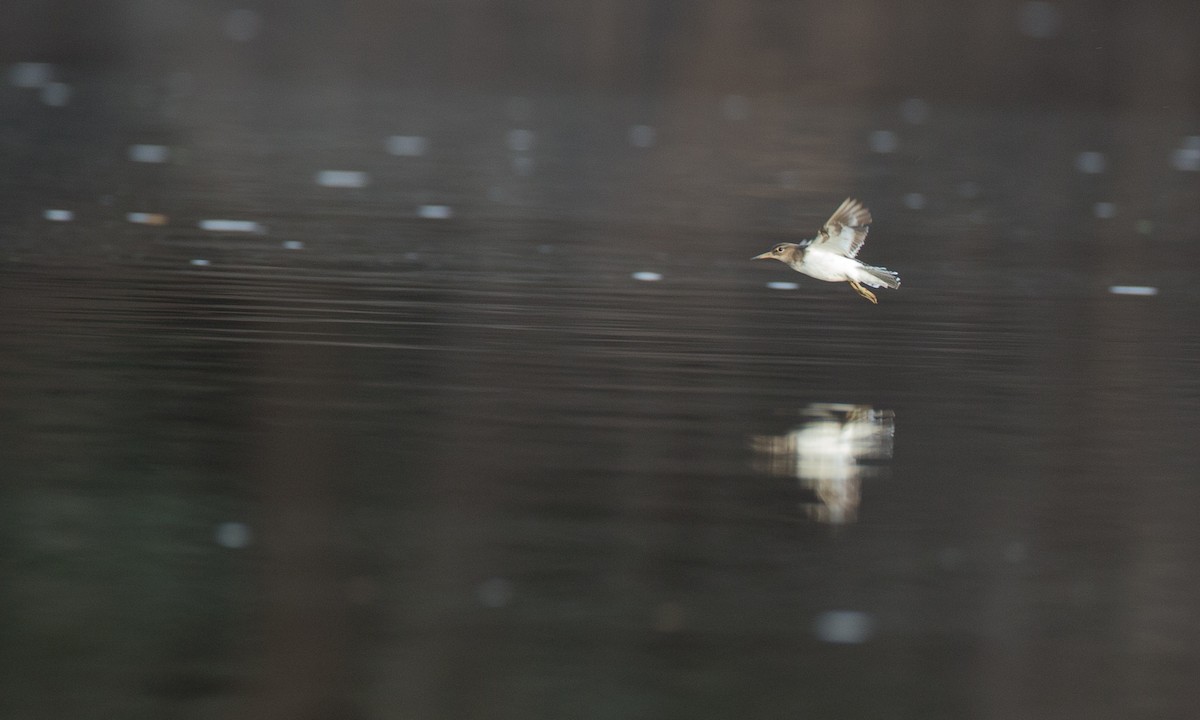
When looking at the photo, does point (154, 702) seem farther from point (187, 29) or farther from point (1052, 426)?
point (187, 29)

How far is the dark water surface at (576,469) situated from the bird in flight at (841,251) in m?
0.35

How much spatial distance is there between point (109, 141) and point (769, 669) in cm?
A: 1140

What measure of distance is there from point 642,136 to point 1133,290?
7.50 m

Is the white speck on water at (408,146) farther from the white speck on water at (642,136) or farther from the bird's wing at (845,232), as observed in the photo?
the bird's wing at (845,232)

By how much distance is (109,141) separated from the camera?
48.1 ft

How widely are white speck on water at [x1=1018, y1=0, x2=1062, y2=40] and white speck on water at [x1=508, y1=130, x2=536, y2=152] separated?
476 inches

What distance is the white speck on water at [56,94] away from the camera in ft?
56.4

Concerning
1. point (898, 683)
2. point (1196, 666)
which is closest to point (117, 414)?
point (898, 683)

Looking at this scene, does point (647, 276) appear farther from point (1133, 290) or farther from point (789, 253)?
point (1133, 290)

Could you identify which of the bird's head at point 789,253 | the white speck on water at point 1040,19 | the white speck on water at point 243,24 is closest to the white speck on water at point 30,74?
the white speck on water at point 243,24

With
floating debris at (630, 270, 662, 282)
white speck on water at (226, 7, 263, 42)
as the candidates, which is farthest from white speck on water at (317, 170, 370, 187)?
white speck on water at (226, 7, 263, 42)

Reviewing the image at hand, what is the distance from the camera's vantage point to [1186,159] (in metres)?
17.2

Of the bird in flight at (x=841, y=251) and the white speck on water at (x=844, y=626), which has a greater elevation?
the bird in flight at (x=841, y=251)

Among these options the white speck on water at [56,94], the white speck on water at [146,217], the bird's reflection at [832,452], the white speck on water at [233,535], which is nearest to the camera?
the white speck on water at [233,535]
